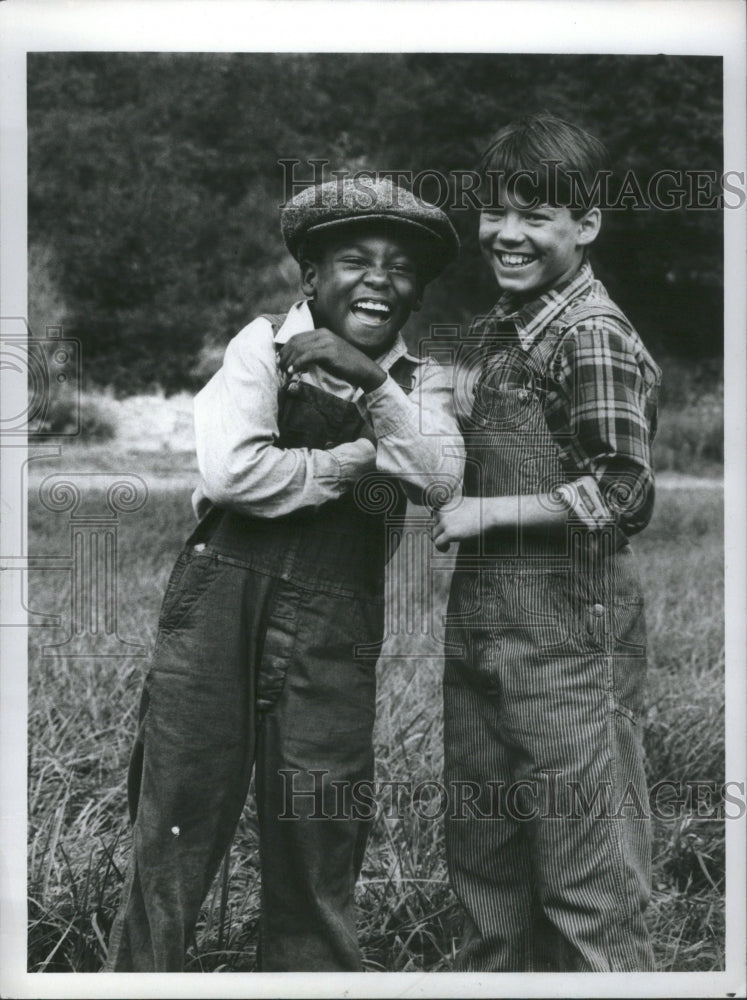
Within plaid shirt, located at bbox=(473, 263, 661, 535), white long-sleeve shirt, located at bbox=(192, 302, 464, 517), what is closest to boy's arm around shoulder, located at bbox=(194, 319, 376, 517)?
white long-sleeve shirt, located at bbox=(192, 302, 464, 517)

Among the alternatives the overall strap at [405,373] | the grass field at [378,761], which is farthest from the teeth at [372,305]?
the grass field at [378,761]

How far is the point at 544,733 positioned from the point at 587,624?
0.96 ft

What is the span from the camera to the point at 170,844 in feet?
8.67

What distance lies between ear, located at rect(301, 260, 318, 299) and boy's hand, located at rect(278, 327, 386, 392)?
0.42 ft

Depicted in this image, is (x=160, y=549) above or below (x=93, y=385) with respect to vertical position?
below

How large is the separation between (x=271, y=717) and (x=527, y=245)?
4.36 feet

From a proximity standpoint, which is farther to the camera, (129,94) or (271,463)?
(129,94)

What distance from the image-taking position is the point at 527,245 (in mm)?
2691

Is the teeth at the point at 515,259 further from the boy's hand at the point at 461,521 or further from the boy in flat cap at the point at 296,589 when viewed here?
the boy's hand at the point at 461,521

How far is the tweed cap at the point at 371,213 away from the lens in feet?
8.64

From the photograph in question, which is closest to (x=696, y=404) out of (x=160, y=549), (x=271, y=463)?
(x=271, y=463)

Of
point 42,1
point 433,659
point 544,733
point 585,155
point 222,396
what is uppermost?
point 42,1

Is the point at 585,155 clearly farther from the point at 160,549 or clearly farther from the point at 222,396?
the point at 160,549

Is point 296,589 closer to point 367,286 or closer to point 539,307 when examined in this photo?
point 367,286
